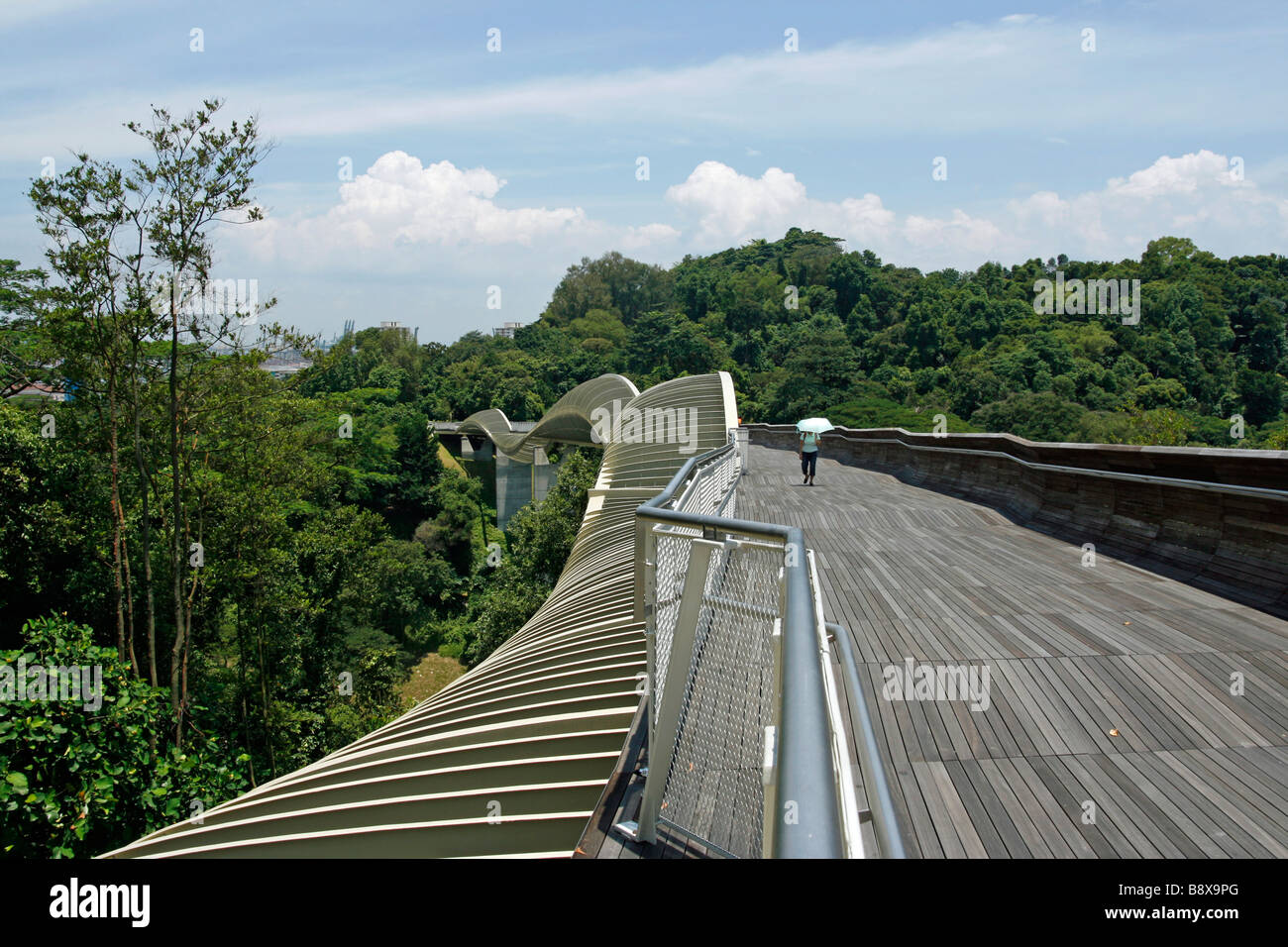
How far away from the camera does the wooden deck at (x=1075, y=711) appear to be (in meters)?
2.92

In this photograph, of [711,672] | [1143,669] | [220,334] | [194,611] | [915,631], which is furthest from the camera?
[194,611]

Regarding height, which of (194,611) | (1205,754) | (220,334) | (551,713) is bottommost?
(194,611)

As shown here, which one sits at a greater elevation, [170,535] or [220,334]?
[220,334]

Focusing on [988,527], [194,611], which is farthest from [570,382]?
[988,527]

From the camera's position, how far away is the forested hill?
53688mm

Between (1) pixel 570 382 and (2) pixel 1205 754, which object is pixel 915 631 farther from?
(1) pixel 570 382

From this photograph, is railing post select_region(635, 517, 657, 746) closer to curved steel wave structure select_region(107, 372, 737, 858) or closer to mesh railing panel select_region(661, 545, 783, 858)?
mesh railing panel select_region(661, 545, 783, 858)

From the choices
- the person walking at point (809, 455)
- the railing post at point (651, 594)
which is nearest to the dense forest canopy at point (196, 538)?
the railing post at point (651, 594)

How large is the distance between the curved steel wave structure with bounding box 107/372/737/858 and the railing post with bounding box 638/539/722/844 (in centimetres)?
116

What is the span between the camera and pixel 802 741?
1.34 meters

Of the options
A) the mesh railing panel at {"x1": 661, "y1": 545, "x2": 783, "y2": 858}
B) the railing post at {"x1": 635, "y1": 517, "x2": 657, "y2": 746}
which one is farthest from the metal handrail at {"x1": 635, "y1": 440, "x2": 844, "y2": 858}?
the railing post at {"x1": 635, "y1": 517, "x2": 657, "y2": 746}

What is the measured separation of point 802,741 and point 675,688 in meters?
1.49
